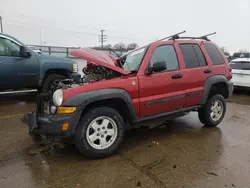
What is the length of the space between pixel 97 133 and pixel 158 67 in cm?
139

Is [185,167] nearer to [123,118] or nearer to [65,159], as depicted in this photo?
[123,118]

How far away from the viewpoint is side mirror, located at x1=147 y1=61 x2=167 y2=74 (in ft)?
11.0

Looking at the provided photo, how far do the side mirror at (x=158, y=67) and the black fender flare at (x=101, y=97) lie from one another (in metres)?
0.57

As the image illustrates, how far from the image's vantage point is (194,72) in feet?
13.3

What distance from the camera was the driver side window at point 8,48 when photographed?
19.6 ft

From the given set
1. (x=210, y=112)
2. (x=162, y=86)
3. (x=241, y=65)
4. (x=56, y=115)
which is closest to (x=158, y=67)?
(x=162, y=86)

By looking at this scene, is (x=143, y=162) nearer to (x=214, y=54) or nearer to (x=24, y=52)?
(x=214, y=54)

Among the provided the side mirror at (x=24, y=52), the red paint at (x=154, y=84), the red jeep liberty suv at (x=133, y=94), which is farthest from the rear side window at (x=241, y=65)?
the side mirror at (x=24, y=52)

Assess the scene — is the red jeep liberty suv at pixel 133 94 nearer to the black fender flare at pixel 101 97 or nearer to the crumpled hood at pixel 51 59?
the black fender flare at pixel 101 97

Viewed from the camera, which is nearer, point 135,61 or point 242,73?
point 135,61

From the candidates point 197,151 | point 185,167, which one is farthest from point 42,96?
point 197,151

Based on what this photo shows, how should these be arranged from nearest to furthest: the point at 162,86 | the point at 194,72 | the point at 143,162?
the point at 143,162 < the point at 162,86 < the point at 194,72

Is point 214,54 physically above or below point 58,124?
above

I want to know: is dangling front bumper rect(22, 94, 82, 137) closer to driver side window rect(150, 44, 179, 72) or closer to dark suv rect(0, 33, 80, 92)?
driver side window rect(150, 44, 179, 72)
